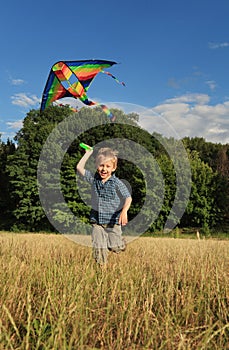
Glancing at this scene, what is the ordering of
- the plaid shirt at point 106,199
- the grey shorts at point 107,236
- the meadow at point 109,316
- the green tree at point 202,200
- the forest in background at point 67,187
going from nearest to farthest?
the meadow at point 109,316
the grey shorts at point 107,236
the plaid shirt at point 106,199
the forest in background at point 67,187
the green tree at point 202,200

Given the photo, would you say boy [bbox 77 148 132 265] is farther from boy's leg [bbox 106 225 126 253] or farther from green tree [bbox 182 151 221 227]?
green tree [bbox 182 151 221 227]

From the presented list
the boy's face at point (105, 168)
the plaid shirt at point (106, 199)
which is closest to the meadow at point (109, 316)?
the plaid shirt at point (106, 199)

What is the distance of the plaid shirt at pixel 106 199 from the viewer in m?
5.68

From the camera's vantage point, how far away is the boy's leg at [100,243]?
5.35 metres

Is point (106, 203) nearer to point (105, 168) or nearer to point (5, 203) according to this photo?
point (105, 168)

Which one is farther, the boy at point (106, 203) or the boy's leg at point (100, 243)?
the boy at point (106, 203)

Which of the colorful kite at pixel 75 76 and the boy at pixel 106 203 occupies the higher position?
the colorful kite at pixel 75 76

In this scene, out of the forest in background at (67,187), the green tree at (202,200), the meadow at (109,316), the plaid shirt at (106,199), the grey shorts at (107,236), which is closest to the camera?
the meadow at (109,316)

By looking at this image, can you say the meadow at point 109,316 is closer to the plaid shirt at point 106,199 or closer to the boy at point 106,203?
the boy at point 106,203

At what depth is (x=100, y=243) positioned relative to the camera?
546cm

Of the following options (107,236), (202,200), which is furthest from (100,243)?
(202,200)

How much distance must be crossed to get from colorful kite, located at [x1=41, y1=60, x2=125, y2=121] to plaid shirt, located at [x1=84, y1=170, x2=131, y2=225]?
108 centimetres

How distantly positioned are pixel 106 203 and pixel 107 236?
0.52 m

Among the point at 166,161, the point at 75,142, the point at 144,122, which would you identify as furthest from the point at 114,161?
the point at 166,161
